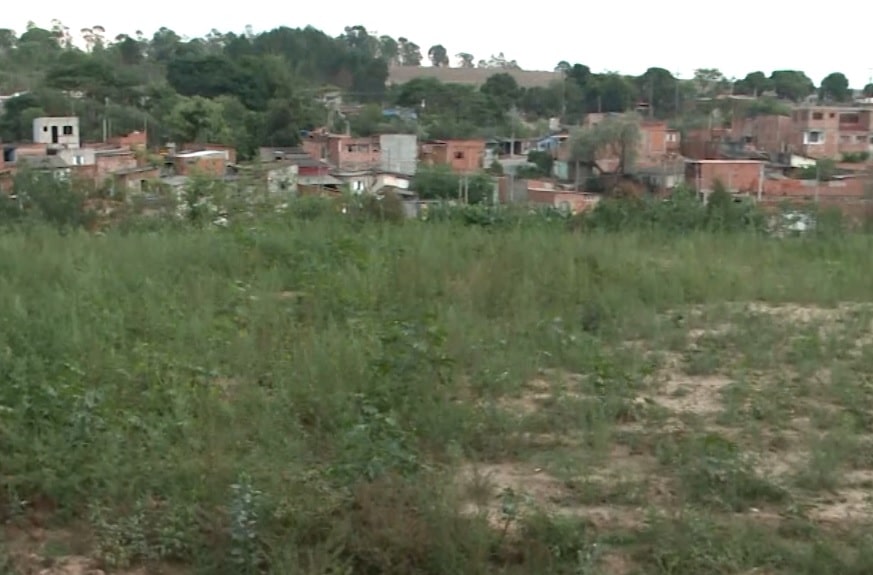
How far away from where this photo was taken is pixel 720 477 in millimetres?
3047

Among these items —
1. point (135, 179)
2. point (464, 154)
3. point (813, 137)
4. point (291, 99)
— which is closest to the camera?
point (135, 179)

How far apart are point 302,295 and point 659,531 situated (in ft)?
9.04

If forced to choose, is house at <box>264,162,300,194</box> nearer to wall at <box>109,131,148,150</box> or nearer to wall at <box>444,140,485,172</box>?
wall at <box>444,140,485,172</box>

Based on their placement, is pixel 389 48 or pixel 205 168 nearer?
pixel 205 168

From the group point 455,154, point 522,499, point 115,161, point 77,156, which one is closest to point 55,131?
point 77,156

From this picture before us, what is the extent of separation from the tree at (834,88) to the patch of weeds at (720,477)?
76.8 ft

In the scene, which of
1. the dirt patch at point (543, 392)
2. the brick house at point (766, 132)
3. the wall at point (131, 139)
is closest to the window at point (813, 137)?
the brick house at point (766, 132)

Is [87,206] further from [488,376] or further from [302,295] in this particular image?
[488,376]

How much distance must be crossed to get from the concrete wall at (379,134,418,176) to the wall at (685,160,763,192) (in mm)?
3627

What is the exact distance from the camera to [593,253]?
20.6ft

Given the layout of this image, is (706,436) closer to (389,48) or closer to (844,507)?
(844,507)

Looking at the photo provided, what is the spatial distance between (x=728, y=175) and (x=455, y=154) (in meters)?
4.82

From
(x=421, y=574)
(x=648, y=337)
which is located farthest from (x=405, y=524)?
(x=648, y=337)

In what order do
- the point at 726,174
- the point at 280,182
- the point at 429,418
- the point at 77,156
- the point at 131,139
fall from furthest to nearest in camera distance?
the point at 131,139
the point at 77,156
the point at 726,174
the point at 280,182
the point at 429,418
